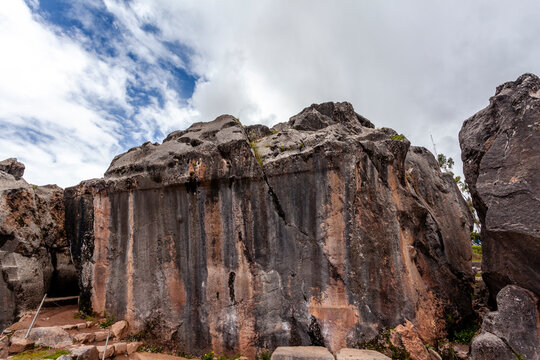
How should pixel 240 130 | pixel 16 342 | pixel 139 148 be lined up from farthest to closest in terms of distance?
pixel 139 148, pixel 240 130, pixel 16 342

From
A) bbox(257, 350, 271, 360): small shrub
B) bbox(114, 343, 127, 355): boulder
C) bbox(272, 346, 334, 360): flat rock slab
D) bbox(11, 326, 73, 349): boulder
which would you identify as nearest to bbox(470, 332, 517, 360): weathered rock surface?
bbox(272, 346, 334, 360): flat rock slab

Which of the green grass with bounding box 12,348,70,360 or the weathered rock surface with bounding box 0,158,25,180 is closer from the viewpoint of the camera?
the green grass with bounding box 12,348,70,360

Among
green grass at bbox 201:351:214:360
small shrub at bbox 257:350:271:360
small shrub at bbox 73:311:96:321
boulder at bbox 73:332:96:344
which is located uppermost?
small shrub at bbox 73:311:96:321

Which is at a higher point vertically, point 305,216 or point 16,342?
point 305,216

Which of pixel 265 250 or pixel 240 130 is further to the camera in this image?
pixel 240 130

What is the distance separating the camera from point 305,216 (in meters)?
8.11

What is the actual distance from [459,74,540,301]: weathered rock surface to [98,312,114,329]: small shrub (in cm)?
A: 1130

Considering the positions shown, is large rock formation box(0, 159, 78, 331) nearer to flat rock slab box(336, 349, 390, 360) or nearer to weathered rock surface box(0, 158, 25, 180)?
weathered rock surface box(0, 158, 25, 180)

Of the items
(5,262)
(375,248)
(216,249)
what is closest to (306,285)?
(375,248)

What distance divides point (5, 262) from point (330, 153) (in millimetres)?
11833

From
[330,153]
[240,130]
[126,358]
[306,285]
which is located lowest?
[126,358]

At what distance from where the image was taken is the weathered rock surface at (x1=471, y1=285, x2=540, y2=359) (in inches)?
235

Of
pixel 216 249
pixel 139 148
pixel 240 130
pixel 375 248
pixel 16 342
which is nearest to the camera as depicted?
pixel 375 248

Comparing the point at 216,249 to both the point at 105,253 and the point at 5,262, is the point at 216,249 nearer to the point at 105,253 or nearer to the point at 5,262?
the point at 105,253
